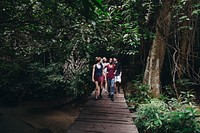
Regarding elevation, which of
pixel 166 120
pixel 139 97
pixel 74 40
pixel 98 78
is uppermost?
pixel 74 40

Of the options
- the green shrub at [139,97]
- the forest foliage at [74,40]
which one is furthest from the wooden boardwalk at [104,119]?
the green shrub at [139,97]

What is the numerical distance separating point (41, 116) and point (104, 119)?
16.7ft

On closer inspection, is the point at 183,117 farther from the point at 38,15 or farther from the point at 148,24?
the point at 148,24

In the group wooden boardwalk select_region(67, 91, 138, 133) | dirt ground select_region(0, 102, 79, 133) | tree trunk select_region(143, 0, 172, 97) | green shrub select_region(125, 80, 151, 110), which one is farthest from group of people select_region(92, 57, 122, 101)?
dirt ground select_region(0, 102, 79, 133)

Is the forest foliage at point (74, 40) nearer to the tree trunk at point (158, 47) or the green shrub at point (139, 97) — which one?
the tree trunk at point (158, 47)

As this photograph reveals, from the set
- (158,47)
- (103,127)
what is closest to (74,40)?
(103,127)

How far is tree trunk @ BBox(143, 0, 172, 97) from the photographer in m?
7.76

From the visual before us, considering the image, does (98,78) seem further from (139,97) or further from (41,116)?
(41,116)

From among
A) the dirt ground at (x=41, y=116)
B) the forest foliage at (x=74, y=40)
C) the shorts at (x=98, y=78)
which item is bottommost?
the dirt ground at (x=41, y=116)

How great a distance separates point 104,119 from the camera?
4824 mm

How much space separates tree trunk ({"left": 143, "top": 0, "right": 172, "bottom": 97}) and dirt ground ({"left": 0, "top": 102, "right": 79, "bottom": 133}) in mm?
3582

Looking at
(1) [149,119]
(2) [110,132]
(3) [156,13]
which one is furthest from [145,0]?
(2) [110,132]

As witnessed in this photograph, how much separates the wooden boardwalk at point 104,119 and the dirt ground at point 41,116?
2.64 metres

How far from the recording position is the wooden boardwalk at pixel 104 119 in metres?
4.12
